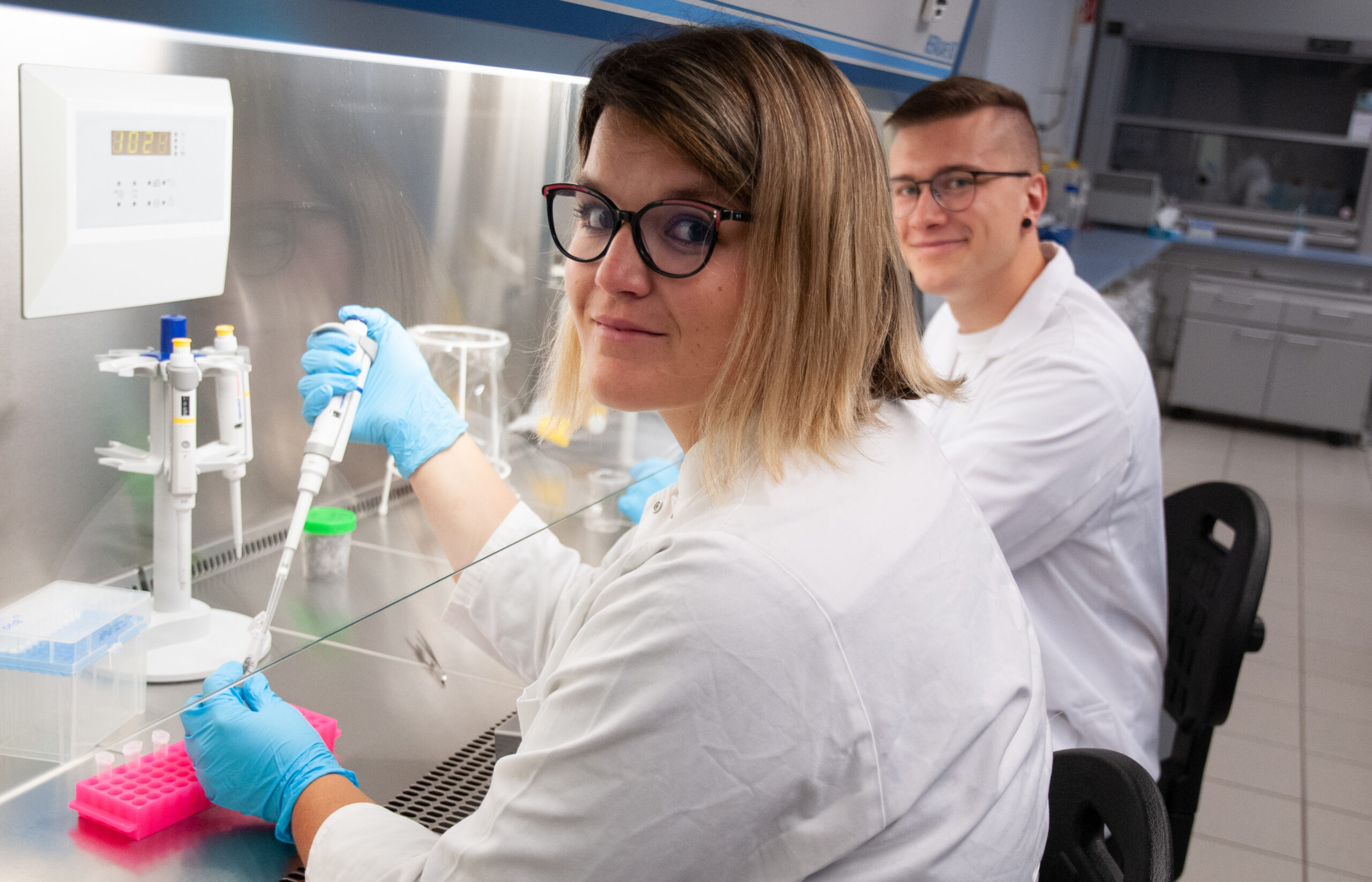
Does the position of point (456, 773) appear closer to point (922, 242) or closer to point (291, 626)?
point (291, 626)

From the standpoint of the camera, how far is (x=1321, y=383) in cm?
591

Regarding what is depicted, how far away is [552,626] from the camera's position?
4.23ft

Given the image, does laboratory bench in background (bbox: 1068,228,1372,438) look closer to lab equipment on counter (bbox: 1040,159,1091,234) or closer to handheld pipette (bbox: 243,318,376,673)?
lab equipment on counter (bbox: 1040,159,1091,234)

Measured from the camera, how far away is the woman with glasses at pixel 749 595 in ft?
2.46

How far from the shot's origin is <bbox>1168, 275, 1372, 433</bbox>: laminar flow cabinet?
5824 mm

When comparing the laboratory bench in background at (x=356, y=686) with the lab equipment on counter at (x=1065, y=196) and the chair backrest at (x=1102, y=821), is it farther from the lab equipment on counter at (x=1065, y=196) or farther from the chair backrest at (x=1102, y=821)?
the lab equipment on counter at (x=1065, y=196)

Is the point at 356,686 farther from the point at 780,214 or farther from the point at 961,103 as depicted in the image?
the point at 961,103

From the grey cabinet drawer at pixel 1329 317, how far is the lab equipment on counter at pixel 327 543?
5939 mm

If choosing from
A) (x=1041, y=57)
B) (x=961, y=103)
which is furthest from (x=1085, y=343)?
(x=1041, y=57)

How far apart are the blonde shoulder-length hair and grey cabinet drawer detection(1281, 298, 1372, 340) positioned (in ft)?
19.3

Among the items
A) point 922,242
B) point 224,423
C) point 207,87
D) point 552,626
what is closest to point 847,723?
point 552,626

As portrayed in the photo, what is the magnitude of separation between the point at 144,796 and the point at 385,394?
53cm

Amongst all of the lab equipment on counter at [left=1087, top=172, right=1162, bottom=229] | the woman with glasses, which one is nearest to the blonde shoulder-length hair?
the woman with glasses

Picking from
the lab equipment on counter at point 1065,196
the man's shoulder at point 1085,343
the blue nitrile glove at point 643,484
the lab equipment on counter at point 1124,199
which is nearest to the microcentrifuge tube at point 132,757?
the blue nitrile glove at point 643,484
